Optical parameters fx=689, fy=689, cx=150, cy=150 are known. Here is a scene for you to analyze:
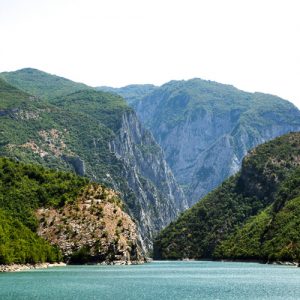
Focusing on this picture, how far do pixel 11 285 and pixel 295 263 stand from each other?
10202 centimetres

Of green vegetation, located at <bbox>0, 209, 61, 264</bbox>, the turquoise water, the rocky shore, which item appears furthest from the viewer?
green vegetation, located at <bbox>0, 209, 61, 264</bbox>

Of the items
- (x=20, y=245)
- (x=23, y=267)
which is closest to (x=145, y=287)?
(x=23, y=267)

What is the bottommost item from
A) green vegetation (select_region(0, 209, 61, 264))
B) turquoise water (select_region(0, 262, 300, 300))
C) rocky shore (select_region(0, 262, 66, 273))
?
rocky shore (select_region(0, 262, 66, 273))

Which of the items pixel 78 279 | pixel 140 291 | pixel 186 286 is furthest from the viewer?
pixel 78 279

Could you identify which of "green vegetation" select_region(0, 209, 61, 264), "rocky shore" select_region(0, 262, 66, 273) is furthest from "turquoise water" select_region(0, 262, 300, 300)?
"green vegetation" select_region(0, 209, 61, 264)

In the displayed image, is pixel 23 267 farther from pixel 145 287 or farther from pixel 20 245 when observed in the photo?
pixel 145 287

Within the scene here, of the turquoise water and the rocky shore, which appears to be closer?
the turquoise water

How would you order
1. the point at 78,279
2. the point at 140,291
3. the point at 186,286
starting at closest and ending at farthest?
the point at 140,291, the point at 186,286, the point at 78,279

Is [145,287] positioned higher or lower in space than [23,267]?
higher

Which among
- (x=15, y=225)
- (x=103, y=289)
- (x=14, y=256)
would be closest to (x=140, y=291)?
(x=103, y=289)

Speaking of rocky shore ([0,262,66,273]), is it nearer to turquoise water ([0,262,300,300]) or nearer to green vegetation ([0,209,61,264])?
green vegetation ([0,209,61,264])

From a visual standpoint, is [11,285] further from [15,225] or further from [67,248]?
[67,248]

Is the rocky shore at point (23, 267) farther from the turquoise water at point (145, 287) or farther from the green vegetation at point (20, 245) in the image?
the turquoise water at point (145, 287)

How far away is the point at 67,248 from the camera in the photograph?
643 feet
